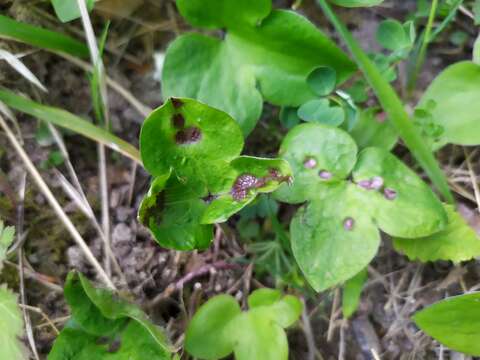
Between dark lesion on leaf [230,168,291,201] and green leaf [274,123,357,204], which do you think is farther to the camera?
green leaf [274,123,357,204]

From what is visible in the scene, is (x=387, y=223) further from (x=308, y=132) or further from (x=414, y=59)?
(x=414, y=59)

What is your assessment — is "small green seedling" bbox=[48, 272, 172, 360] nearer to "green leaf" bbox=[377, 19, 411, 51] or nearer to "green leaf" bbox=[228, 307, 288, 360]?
"green leaf" bbox=[228, 307, 288, 360]

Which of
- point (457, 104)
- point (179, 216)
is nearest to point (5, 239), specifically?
point (179, 216)

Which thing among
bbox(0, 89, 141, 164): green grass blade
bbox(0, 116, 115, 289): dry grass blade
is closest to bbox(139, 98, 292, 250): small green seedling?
bbox(0, 89, 141, 164): green grass blade

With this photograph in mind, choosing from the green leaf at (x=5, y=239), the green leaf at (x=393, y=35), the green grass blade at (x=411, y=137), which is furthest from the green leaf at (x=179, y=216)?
the green leaf at (x=393, y=35)

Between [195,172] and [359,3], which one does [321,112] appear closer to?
[359,3]

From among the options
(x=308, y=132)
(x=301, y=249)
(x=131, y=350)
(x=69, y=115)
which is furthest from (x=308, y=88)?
(x=131, y=350)
